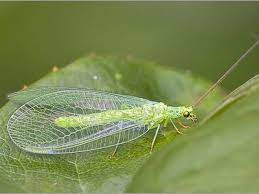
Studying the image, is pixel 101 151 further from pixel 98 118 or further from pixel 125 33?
pixel 125 33

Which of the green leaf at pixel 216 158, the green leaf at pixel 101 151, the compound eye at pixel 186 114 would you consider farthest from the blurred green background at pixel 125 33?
the green leaf at pixel 216 158

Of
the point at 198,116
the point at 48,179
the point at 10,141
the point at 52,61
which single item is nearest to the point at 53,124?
the point at 10,141

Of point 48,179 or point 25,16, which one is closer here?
point 48,179

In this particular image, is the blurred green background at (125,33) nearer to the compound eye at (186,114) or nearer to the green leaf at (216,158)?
the compound eye at (186,114)

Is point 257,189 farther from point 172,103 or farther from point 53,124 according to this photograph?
point 172,103

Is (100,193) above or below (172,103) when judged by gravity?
below

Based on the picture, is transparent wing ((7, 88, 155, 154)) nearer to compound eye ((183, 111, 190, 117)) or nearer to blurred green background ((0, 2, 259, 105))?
compound eye ((183, 111, 190, 117))

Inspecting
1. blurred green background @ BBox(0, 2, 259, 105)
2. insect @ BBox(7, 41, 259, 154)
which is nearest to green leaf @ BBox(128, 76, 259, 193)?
insect @ BBox(7, 41, 259, 154)
